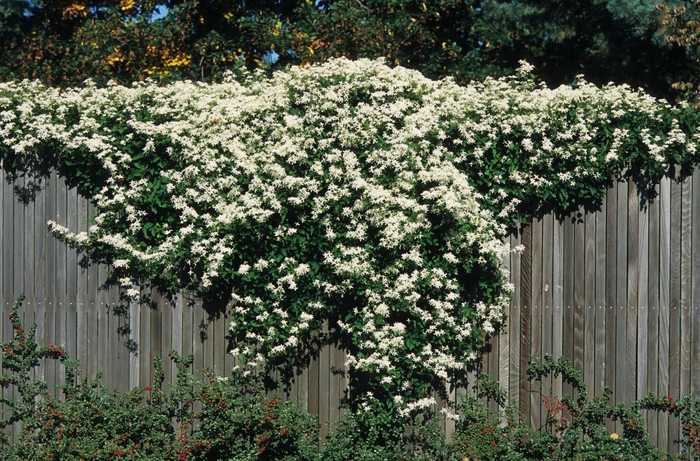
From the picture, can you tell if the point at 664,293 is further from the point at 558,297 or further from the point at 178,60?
the point at 178,60

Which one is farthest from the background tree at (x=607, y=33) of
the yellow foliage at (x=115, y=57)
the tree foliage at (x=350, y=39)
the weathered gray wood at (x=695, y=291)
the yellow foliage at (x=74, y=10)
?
the yellow foliage at (x=74, y=10)

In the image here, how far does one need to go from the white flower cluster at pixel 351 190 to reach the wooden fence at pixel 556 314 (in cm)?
27

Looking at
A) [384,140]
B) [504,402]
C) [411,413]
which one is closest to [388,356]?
[411,413]

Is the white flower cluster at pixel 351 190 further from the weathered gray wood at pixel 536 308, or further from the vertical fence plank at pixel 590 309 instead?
the vertical fence plank at pixel 590 309

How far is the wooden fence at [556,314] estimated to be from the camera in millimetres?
5332

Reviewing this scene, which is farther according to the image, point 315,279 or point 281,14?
point 281,14

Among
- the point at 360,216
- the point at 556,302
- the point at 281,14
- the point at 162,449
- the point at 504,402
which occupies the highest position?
the point at 281,14

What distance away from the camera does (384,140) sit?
5.57 m

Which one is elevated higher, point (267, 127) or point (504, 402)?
point (267, 127)

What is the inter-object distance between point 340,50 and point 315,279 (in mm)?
3910

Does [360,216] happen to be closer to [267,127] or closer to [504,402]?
[267,127]

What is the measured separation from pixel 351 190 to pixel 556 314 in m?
1.72

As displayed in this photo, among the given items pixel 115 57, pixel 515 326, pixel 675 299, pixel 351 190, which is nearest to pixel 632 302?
pixel 675 299

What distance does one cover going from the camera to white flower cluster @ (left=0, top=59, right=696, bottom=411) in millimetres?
5383
